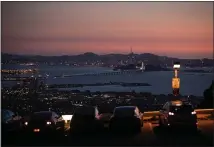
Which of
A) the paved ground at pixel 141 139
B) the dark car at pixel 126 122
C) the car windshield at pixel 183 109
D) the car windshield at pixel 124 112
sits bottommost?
the paved ground at pixel 141 139

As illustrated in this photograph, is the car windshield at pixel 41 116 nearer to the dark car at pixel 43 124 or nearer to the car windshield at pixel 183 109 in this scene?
the dark car at pixel 43 124

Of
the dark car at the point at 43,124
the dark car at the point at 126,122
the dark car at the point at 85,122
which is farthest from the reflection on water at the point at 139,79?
the dark car at the point at 43,124

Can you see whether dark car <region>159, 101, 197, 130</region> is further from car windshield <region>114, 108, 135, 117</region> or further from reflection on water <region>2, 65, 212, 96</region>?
reflection on water <region>2, 65, 212, 96</region>

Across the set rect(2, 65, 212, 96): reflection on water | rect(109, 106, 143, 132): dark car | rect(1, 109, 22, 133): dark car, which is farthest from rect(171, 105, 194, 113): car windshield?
rect(2, 65, 212, 96): reflection on water

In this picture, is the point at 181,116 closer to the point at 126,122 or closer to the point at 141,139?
the point at 126,122

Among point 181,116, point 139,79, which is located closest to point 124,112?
point 181,116

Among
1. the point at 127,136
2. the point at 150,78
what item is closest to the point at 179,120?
the point at 127,136

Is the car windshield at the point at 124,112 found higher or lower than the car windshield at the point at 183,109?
lower
